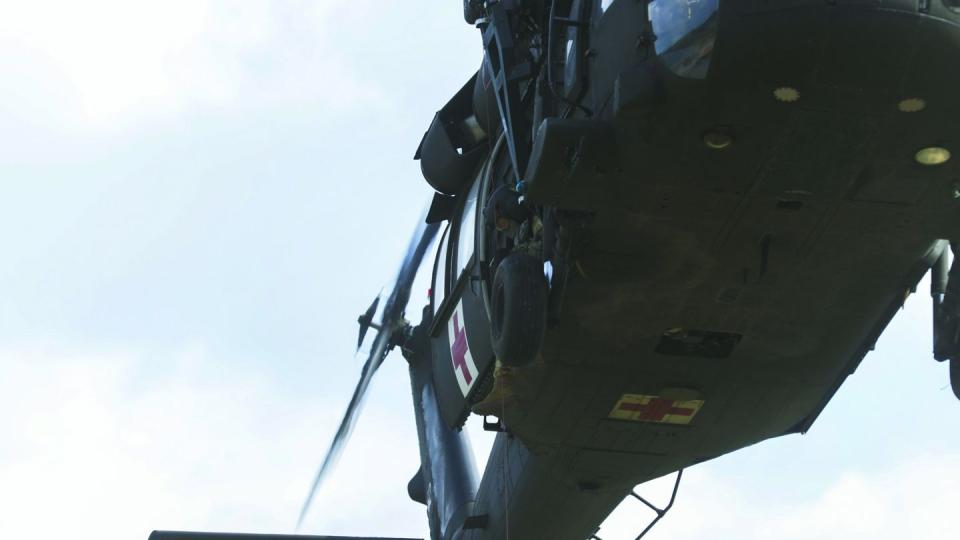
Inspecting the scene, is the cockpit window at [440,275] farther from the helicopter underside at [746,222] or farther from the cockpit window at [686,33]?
the cockpit window at [686,33]

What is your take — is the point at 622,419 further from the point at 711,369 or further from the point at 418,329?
the point at 418,329

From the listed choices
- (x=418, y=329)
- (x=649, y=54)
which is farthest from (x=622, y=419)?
(x=418, y=329)

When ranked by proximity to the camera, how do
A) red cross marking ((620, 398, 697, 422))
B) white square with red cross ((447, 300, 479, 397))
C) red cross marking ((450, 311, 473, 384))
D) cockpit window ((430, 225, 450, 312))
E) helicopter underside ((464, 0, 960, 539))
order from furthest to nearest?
cockpit window ((430, 225, 450, 312))
red cross marking ((450, 311, 473, 384))
white square with red cross ((447, 300, 479, 397))
red cross marking ((620, 398, 697, 422))
helicopter underside ((464, 0, 960, 539))

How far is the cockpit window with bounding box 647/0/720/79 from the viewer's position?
845 centimetres

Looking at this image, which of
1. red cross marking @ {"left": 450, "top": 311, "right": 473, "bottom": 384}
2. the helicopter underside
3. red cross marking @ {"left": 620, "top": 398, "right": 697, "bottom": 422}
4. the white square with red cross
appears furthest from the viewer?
red cross marking @ {"left": 450, "top": 311, "right": 473, "bottom": 384}

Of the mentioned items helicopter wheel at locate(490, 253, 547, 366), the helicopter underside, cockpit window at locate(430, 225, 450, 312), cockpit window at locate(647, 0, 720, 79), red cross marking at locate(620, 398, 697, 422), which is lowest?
helicopter wheel at locate(490, 253, 547, 366)

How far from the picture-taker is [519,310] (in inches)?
377

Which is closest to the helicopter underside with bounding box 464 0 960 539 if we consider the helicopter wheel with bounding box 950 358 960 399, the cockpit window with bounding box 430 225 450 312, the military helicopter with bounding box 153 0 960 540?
the military helicopter with bounding box 153 0 960 540

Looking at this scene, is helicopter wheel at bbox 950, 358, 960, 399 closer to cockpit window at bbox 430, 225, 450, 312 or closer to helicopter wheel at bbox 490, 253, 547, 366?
helicopter wheel at bbox 490, 253, 547, 366

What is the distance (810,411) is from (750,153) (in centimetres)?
390

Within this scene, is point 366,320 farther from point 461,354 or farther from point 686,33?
point 686,33

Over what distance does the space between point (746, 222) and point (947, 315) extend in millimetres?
1880

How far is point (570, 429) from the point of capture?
38.7ft

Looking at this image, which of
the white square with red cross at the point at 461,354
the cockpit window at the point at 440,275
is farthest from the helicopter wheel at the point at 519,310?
the cockpit window at the point at 440,275
